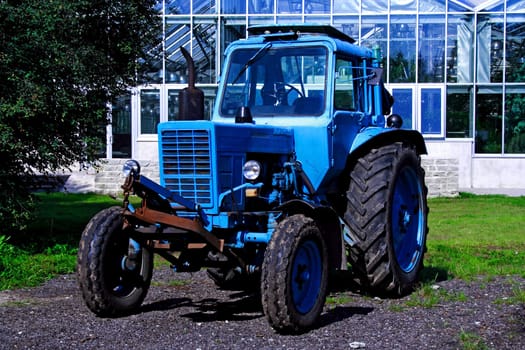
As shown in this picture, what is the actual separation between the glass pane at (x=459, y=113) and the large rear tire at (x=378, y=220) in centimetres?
1731

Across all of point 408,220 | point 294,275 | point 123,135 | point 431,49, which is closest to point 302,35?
point 408,220

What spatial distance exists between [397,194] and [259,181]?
7.56 feet

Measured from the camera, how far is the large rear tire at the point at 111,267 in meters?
7.94

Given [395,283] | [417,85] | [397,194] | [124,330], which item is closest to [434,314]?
[395,283]

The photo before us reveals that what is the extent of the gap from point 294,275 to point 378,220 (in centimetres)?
159

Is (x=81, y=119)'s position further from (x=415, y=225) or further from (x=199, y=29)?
(x=199, y=29)

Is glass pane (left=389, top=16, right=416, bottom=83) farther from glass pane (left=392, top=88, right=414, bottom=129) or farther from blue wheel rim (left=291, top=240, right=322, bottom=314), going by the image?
blue wheel rim (left=291, top=240, right=322, bottom=314)

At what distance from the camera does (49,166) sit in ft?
45.5

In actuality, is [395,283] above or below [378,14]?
below

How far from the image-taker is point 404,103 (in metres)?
26.4

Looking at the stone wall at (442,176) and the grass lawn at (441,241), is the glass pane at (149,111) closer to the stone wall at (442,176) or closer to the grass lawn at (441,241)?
the grass lawn at (441,241)

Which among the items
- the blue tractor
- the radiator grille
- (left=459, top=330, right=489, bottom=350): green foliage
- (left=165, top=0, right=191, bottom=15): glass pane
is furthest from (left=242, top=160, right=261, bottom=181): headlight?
(left=165, top=0, right=191, bottom=15): glass pane

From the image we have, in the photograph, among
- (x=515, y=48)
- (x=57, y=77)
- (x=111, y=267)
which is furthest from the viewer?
(x=515, y=48)

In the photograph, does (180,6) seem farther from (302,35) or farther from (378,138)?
(378,138)
